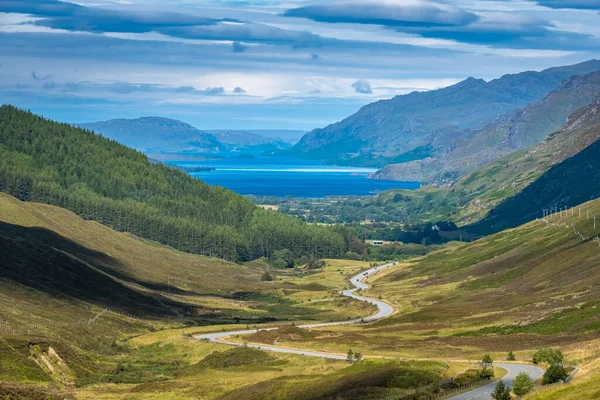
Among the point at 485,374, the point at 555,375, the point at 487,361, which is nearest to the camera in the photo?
the point at 555,375

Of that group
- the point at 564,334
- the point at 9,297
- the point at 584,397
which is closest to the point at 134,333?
the point at 9,297

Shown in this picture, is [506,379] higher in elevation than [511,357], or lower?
→ higher

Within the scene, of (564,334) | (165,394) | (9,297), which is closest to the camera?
(165,394)

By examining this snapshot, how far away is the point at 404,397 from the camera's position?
9594cm

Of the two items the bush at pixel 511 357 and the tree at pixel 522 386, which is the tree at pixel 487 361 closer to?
the bush at pixel 511 357

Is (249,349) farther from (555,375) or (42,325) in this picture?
(555,375)

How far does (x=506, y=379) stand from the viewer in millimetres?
102688

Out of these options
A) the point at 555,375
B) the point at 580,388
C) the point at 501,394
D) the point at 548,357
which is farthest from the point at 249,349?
the point at 580,388

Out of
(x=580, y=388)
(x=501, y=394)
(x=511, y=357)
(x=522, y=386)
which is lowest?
(x=511, y=357)

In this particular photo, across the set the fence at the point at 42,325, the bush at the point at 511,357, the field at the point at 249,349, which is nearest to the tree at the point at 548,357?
the field at the point at 249,349

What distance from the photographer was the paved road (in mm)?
92500

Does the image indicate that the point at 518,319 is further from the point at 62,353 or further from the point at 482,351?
the point at 62,353

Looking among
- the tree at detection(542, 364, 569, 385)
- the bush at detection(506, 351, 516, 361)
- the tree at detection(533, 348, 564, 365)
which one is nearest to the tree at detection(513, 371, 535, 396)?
the tree at detection(542, 364, 569, 385)

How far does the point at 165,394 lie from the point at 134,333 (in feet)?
228
